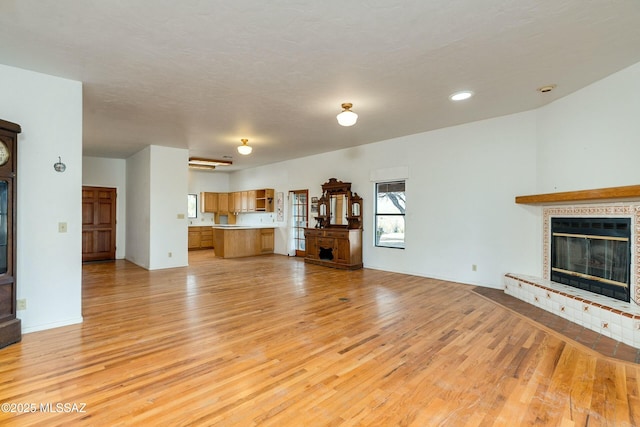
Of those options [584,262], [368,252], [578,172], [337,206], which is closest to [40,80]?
[337,206]

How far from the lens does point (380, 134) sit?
612cm

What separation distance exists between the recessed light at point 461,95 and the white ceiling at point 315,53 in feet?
0.38

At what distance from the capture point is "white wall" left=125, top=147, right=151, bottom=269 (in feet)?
22.9

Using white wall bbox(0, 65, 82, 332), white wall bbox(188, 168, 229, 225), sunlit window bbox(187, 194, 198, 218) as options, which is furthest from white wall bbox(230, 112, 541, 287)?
sunlit window bbox(187, 194, 198, 218)

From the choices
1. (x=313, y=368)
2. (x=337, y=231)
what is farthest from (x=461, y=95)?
(x=337, y=231)

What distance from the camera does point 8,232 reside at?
3.00 metres

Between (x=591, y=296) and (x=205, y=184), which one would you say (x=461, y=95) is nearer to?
(x=591, y=296)

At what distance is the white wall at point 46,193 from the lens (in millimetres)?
3244

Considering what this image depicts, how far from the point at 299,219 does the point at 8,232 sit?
6556 mm

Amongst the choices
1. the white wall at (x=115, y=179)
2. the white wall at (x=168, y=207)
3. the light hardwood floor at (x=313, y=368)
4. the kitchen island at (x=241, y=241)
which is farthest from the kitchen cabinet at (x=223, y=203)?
the light hardwood floor at (x=313, y=368)

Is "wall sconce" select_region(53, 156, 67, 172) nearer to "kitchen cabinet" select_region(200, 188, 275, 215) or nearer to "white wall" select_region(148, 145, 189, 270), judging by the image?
"white wall" select_region(148, 145, 189, 270)

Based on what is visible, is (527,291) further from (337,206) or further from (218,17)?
(218,17)

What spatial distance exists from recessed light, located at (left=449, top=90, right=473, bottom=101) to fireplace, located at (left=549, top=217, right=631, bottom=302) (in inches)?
83.5

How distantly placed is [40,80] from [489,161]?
609 centimetres
